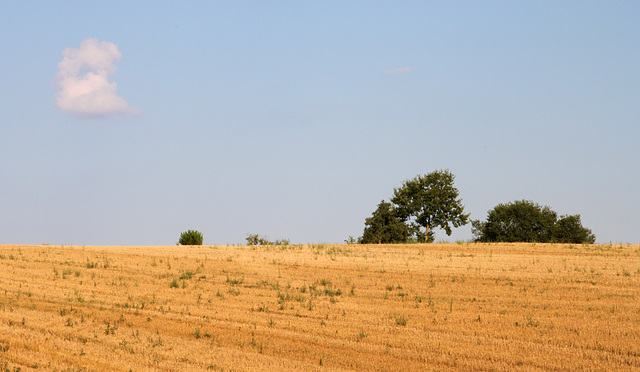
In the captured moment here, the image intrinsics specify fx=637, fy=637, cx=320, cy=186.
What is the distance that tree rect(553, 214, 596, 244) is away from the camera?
256ft

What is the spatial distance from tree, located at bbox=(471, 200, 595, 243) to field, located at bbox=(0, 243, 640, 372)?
4593 centimetres

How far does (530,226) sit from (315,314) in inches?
2541

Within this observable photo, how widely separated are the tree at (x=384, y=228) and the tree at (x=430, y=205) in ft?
5.60

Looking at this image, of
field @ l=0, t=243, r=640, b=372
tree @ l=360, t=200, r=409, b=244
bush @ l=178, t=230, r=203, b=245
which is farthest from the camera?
tree @ l=360, t=200, r=409, b=244

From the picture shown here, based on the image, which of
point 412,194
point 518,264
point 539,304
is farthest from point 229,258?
point 412,194

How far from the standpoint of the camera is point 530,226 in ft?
255

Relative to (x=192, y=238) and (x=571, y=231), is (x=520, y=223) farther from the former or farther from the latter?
(x=192, y=238)

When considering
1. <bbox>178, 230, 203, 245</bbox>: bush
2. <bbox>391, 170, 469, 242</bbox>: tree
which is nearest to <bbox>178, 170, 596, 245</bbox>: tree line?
<bbox>391, 170, 469, 242</bbox>: tree

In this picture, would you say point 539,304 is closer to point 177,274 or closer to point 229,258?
point 177,274

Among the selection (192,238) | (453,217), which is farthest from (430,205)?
(192,238)

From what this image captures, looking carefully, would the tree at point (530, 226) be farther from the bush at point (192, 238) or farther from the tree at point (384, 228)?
the bush at point (192, 238)

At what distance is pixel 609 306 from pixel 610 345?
5.53 metres

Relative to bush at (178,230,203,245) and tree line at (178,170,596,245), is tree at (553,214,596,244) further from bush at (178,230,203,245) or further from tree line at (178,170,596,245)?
bush at (178,230,203,245)

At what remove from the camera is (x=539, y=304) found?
1984 cm
